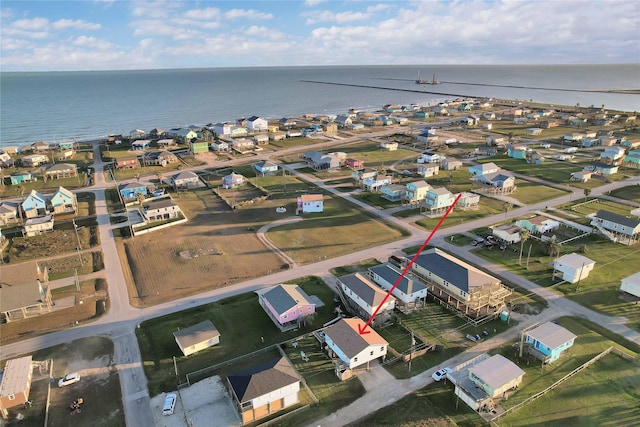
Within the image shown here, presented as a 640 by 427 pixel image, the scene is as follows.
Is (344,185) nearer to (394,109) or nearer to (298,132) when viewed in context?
(298,132)

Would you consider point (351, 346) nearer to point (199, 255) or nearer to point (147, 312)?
point (147, 312)

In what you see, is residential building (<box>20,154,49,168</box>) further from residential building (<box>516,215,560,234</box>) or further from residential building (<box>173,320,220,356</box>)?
residential building (<box>516,215,560,234</box>)

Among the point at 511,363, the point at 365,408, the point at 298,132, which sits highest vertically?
the point at 298,132

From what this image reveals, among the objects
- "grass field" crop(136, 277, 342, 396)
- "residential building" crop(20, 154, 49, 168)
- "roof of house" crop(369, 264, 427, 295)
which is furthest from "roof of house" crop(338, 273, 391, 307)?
"residential building" crop(20, 154, 49, 168)

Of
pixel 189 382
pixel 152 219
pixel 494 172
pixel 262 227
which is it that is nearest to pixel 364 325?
pixel 189 382

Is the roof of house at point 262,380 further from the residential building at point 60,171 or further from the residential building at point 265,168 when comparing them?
the residential building at point 60,171

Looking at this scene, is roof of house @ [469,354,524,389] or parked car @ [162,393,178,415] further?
roof of house @ [469,354,524,389]
